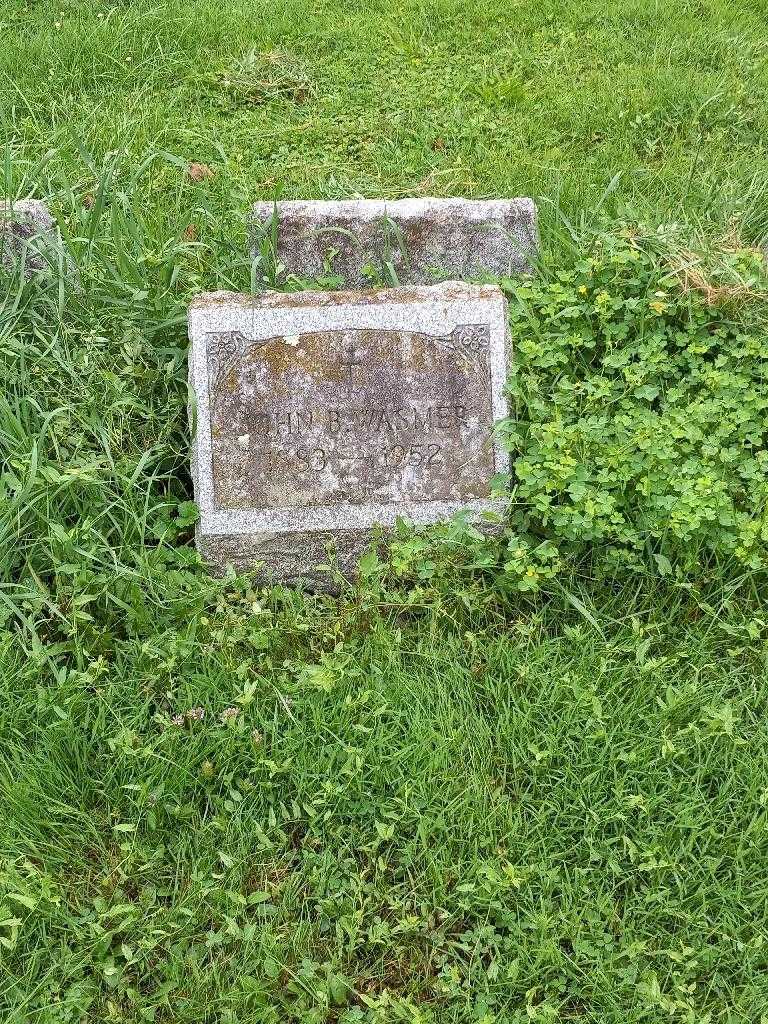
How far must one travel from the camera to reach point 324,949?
2.25 m

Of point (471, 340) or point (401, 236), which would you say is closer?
point (471, 340)

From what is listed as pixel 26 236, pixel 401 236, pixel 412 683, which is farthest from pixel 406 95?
pixel 412 683

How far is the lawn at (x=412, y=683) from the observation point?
2213mm

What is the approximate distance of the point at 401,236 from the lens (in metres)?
3.57

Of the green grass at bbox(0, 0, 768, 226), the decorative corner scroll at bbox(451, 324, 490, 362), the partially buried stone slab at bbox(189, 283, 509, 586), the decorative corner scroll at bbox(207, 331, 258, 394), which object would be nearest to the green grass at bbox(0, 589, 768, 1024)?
the partially buried stone slab at bbox(189, 283, 509, 586)

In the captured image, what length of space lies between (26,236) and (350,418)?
153cm

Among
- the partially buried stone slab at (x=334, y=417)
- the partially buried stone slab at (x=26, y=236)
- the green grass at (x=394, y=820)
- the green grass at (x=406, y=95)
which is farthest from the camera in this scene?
the green grass at (x=406, y=95)

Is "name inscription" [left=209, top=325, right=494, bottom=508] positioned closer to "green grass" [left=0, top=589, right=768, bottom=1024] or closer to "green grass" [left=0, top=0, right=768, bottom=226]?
"green grass" [left=0, top=589, right=768, bottom=1024]

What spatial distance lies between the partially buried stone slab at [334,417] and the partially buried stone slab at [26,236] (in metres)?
0.75

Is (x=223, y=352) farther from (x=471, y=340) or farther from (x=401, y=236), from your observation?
(x=401, y=236)

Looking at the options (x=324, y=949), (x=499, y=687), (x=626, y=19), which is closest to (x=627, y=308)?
(x=499, y=687)

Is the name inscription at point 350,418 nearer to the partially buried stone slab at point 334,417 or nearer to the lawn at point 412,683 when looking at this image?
the partially buried stone slab at point 334,417

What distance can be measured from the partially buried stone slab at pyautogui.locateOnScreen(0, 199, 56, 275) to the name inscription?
898mm

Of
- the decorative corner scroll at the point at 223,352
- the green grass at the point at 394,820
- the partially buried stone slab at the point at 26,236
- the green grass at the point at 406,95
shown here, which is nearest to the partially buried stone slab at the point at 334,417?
the decorative corner scroll at the point at 223,352
